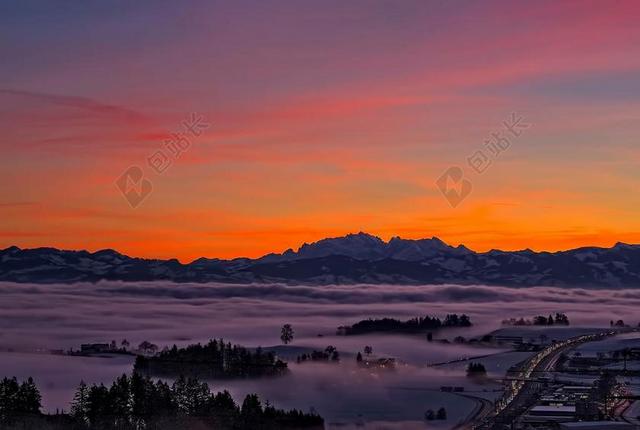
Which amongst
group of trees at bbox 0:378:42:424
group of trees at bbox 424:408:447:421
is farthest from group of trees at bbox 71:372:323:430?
group of trees at bbox 424:408:447:421

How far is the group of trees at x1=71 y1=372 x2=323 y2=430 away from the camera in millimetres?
92812

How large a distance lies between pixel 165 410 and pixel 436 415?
104 ft

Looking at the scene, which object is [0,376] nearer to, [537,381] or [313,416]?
[313,416]

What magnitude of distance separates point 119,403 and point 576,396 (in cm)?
5988

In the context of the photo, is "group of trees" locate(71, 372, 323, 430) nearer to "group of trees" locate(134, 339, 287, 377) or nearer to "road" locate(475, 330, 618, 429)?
"road" locate(475, 330, 618, 429)

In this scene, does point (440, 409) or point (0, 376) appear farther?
point (0, 376)

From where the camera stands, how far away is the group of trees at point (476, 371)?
16212cm

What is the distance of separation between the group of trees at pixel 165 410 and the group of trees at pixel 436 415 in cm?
1623

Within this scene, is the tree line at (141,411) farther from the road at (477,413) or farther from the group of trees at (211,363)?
the group of trees at (211,363)

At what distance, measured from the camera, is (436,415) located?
11250 centimetres

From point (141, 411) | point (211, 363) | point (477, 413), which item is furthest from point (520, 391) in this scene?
point (141, 411)

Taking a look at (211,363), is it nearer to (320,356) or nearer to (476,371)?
(476,371)

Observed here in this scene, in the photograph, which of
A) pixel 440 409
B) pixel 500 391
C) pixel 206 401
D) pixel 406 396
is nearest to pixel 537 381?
pixel 500 391

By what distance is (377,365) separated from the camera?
17812 centimetres
